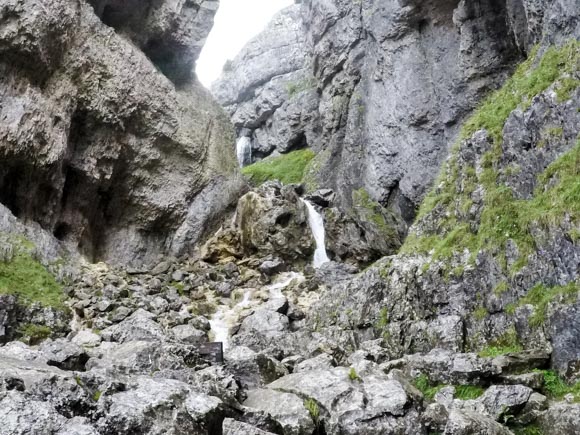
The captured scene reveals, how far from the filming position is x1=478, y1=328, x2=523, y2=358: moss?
1567 centimetres

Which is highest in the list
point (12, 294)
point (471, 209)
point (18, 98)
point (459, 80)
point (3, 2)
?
point (459, 80)

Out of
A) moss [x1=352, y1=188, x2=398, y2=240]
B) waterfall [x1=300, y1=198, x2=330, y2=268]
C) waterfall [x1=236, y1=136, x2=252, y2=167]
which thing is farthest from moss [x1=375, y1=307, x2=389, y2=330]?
waterfall [x1=236, y1=136, x2=252, y2=167]

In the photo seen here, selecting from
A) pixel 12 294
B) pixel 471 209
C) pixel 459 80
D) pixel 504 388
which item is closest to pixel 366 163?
pixel 459 80

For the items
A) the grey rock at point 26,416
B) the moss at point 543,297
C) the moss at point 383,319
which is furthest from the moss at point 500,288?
the grey rock at point 26,416

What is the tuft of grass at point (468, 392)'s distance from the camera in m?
13.7

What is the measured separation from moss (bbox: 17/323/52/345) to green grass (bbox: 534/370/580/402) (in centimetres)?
1941

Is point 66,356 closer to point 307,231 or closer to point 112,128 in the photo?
point 112,128

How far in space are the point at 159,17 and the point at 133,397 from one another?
37.2 meters

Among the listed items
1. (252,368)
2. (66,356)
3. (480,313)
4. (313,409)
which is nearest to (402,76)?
(480,313)

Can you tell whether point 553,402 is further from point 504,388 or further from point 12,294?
point 12,294

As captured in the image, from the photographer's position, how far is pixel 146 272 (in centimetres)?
3531

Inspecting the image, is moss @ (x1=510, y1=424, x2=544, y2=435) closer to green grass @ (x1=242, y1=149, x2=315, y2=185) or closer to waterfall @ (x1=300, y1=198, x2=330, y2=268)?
waterfall @ (x1=300, y1=198, x2=330, y2=268)

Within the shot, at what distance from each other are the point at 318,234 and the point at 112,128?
607 inches

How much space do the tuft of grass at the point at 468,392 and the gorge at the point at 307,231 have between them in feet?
0.30
